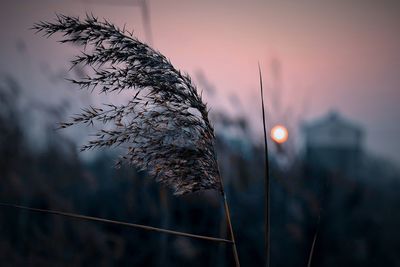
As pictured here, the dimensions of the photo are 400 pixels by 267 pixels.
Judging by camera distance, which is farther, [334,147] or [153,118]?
[334,147]

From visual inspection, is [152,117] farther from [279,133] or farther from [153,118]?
[279,133]

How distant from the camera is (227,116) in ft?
10.4

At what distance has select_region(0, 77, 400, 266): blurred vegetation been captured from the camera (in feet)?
9.30

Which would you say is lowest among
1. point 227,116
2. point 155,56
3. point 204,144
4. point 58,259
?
point 58,259

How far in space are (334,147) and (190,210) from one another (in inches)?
52.8

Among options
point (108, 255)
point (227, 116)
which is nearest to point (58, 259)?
point (108, 255)

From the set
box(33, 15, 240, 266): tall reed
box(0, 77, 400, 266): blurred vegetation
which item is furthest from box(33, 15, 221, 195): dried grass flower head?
box(0, 77, 400, 266): blurred vegetation

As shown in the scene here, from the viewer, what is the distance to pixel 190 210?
3.17 metres

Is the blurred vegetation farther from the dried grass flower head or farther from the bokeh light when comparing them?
the dried grass flower head

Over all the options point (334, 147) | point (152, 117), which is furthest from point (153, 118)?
point (334, 147)

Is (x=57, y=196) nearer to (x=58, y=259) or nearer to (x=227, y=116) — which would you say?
(x=58, y=259)

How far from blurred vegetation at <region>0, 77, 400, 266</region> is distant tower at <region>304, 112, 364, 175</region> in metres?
0.07

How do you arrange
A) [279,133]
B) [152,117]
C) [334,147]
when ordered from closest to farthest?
1. [152,117]
2. [279,133]
3. [334,147]

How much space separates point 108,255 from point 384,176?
175 cm
